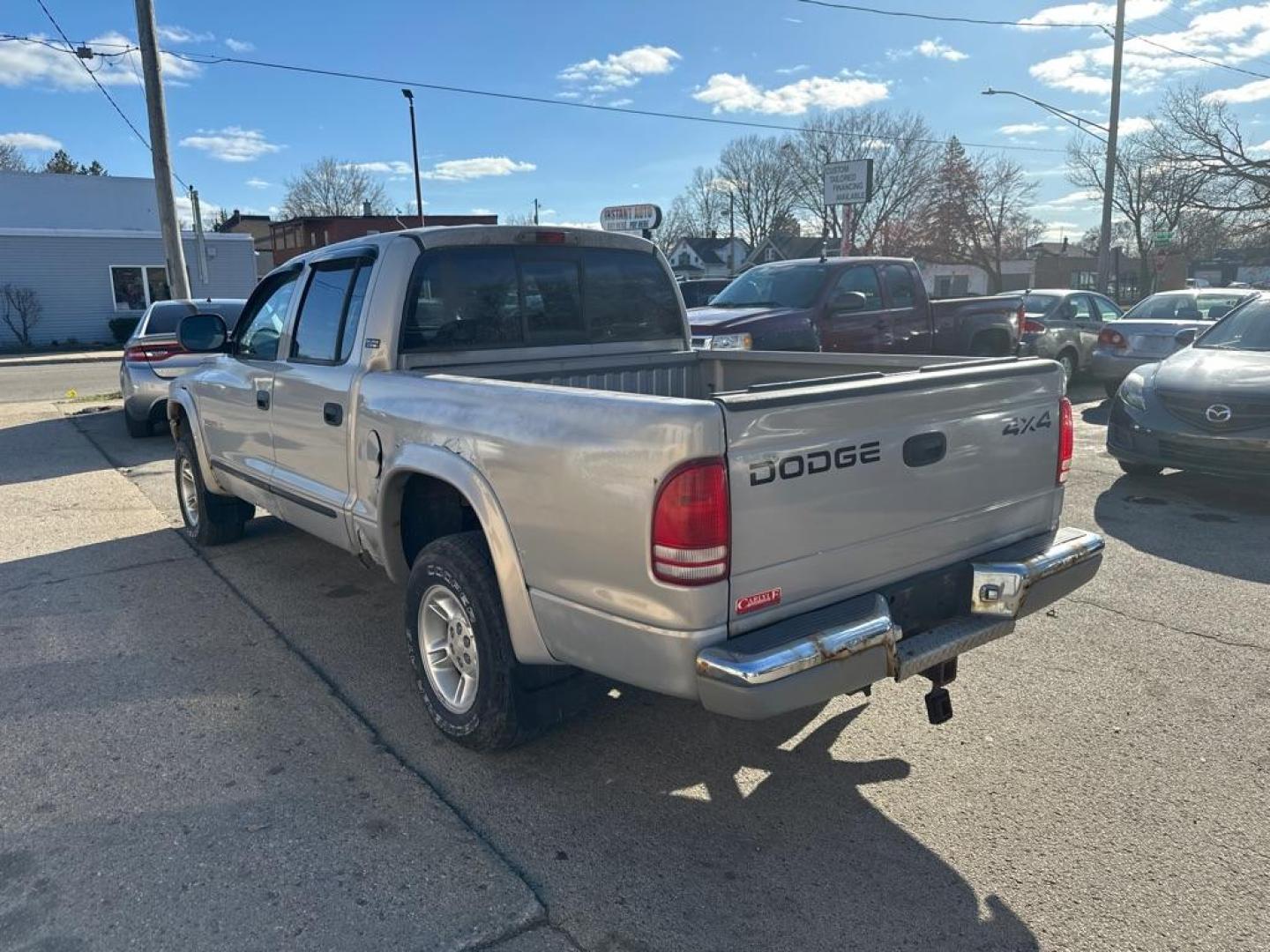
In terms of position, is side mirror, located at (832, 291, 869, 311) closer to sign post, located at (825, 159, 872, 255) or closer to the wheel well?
the wheel well

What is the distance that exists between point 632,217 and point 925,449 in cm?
1589

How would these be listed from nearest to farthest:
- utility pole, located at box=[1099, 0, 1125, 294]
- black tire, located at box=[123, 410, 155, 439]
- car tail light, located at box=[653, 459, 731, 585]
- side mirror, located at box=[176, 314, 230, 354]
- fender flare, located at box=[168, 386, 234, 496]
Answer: car tail light, located at box=[653, 459, 731, 585], side mirror, located at box=[176, 314, 230, 354], fender flare, located at box=[168, 386, 234, 496], black tire, located at box=[123, 410, 155, 439], utility pole, located at box=[1099, 0, 1125, 294]

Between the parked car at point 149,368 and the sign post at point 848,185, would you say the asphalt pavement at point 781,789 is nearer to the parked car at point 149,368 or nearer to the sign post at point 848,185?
the parked car at point 149,368

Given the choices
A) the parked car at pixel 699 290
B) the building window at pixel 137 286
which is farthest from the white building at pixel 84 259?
the parked car at pixel 699 290

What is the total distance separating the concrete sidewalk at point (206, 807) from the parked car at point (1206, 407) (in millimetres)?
6193

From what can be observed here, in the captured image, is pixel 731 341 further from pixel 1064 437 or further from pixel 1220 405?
pixel 1064 437

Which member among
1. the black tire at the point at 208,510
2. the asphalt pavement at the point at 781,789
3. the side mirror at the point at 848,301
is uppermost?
the side mirror at the point at 848,301

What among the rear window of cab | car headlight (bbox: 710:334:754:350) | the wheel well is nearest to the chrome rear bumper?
the wheel well

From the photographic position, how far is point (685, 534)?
246 centimetres

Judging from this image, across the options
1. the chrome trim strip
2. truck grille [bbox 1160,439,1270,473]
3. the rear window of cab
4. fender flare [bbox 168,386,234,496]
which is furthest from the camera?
truck grille [bbox 1160,439,1270,473]

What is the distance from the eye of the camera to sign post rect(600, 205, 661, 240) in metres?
17.1

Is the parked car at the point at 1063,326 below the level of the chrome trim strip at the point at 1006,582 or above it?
above

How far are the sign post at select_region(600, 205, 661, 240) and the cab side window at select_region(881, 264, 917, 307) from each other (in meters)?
6.92

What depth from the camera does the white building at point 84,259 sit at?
2912 centimetres
